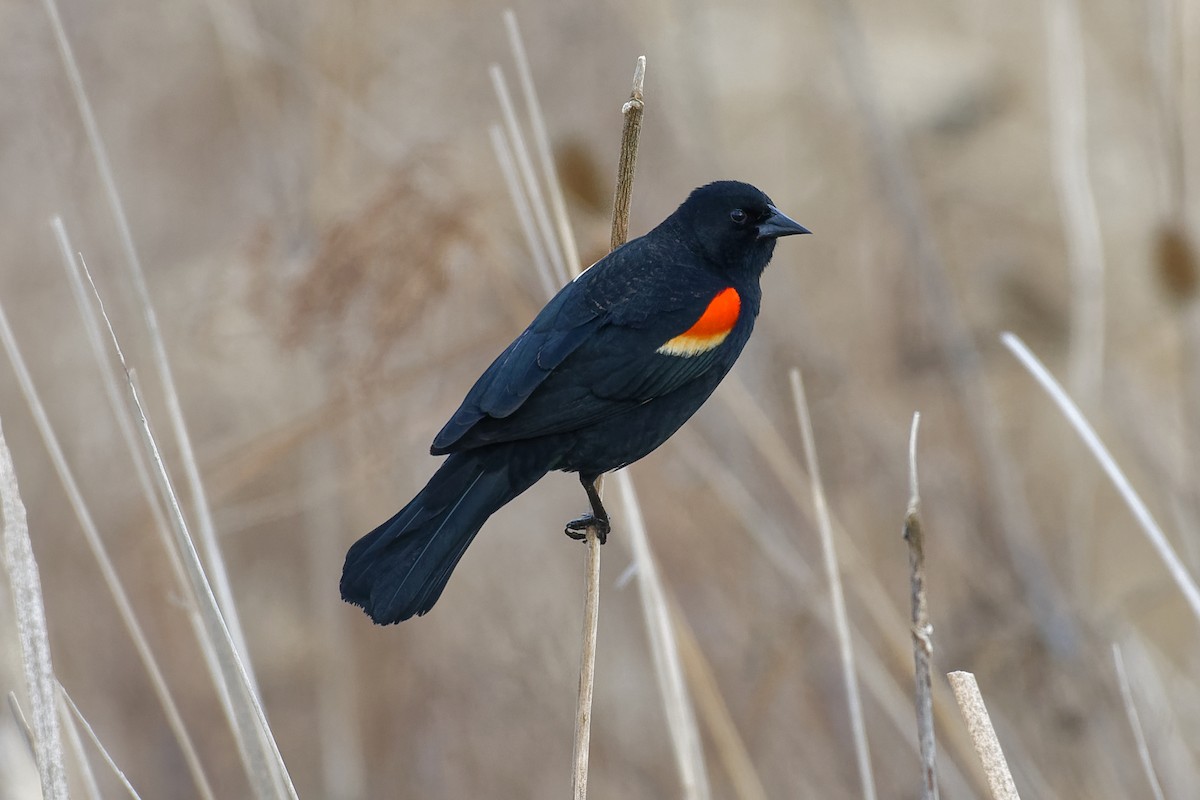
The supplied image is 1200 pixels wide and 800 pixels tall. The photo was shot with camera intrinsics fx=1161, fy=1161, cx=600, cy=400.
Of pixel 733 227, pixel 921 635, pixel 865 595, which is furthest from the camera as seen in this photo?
pixel 865 595

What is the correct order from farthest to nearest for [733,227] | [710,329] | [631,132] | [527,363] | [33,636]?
[733,227]
[710,329]
[527,363]
[631,132]
[33,636]

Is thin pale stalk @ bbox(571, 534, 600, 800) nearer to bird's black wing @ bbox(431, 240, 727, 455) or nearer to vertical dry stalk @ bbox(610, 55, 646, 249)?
bird's black wing @ bbox(431, 240, 727, 455)

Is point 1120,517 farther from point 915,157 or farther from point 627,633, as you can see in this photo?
point 627,633

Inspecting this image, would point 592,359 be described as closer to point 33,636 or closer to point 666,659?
point 666,659

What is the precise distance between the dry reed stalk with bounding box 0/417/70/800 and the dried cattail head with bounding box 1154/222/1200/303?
2.65 meters

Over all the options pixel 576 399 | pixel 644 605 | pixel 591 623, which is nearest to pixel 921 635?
pixel 591 623

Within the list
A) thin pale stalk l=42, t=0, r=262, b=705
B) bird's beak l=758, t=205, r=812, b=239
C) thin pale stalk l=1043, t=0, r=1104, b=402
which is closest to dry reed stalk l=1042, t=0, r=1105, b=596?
thin pale stalk l=1043, t=0, r=1104, b=402

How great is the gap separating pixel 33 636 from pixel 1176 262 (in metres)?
2.69

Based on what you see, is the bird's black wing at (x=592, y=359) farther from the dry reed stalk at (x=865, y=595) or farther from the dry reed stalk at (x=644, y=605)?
the dry reed stalk at (x=865, y=595)

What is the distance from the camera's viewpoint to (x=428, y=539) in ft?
6.26

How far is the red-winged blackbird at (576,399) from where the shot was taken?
1891 millimetres

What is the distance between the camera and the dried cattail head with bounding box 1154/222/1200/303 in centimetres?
290

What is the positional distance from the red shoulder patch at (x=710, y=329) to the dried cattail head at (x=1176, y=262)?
4.47 feet

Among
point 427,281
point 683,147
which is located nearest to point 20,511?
point 427,281
